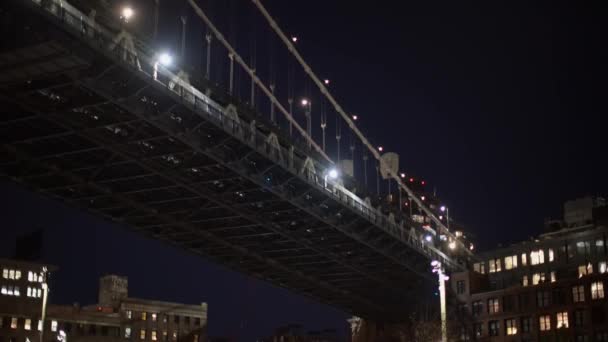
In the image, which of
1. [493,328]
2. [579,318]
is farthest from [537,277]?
[579,318]

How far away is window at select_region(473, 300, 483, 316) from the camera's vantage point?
98.9 metres

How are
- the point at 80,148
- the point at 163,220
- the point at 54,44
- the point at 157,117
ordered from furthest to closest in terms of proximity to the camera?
the point at 163,220
the point at 80,148
the point at 157,117
the point at 54,44

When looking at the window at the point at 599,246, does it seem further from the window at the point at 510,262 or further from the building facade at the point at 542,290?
the window at the point at 510,262

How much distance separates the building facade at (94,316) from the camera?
3942 inches

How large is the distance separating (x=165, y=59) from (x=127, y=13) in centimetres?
368

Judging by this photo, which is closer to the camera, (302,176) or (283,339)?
(302,176)

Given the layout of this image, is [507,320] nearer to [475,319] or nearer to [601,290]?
[475,319]

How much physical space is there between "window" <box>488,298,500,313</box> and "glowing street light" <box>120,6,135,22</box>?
59.6 metres

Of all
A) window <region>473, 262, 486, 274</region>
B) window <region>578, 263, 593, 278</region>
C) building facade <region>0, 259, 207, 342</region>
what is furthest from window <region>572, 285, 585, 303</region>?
building facade <region>0, 259, 207, 342</region>

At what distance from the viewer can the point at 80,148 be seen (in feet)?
191

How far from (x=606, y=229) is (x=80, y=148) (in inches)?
2359

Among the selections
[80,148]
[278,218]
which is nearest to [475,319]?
[278,218]

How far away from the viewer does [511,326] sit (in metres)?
92.8

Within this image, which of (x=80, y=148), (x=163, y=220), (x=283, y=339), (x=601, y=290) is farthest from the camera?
(x=283, y=339)
